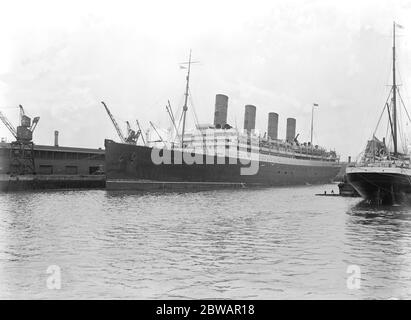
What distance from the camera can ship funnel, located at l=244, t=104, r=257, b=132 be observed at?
82219 millimetres

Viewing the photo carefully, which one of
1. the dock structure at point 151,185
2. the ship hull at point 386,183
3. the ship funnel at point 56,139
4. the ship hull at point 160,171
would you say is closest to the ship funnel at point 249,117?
the ship hull at point 160,171

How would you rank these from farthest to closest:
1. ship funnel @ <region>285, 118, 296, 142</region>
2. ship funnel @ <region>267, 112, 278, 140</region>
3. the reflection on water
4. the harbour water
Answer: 1. ship funnel @ <region>285, 118, 296, 142</region>
2. ship funnel @ <region>267, 112, 278, 140</region>
3. the reflection on water
4. the harbour water

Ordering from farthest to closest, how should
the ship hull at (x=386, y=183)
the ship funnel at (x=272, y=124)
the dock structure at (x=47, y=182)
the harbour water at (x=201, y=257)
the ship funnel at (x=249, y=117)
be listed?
the ship funnel at (x=272, y=124) < the ship funnel at (x=249, y=117) < the dock structure at (x=47, y=182) < the ship hull at (x=386, y=183) < the harbour water at (x=201, y=257)

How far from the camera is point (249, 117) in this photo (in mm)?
82750

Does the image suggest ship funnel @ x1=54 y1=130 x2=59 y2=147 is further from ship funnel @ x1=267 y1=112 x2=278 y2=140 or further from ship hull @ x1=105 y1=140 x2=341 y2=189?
ship funnel @ x1=267 y1=112 x2=278 y2=140

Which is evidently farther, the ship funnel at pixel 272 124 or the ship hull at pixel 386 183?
the ship funnel at pixel 272 124

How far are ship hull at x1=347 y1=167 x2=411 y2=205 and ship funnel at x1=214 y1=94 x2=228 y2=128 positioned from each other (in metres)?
39.7

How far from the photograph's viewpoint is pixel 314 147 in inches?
3971

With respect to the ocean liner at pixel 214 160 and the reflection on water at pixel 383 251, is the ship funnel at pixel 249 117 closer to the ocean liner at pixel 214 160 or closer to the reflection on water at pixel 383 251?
the ocean liner at pixel 214 160

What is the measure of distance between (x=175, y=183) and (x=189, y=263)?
143 ft

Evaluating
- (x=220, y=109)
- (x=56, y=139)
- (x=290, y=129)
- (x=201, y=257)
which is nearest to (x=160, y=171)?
(x=220, y=109)

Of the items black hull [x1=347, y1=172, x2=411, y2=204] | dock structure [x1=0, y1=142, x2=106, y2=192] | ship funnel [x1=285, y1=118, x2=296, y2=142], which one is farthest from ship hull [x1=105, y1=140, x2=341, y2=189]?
ship funnel [x1=285, y1=118, x2=296, y2=142]

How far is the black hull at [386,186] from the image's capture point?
34.8 metres
